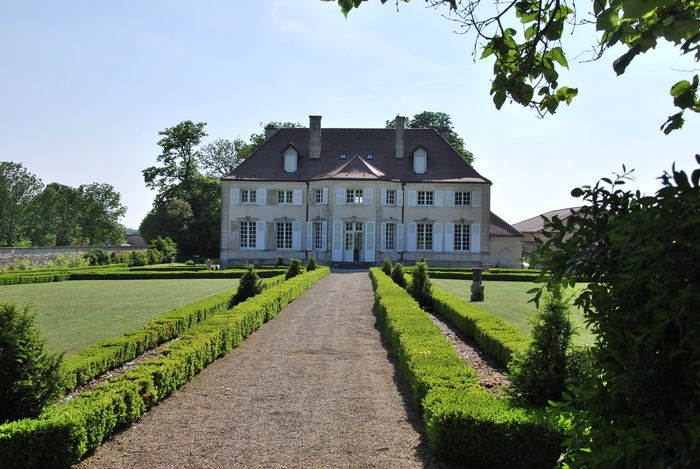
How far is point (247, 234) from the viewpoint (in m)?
40.3

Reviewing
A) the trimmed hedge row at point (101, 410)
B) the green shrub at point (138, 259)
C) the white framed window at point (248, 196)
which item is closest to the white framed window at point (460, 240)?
the white framed window at point (248, 196)

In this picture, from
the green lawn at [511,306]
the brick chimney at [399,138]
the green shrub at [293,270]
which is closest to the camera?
the green lawn at [511,306]

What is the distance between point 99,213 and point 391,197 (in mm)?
51583

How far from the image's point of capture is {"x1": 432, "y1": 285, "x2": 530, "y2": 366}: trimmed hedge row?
8.62m

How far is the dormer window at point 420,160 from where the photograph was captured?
40688 mm

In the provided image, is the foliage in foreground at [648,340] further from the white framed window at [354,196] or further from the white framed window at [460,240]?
the white framed window at [460,240]

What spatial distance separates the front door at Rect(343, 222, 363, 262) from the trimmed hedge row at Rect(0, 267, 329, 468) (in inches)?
1153

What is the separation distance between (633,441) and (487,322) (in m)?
9.39

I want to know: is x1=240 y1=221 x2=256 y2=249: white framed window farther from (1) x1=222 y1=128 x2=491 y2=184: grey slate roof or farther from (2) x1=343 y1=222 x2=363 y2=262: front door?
(2) x1=343 y1=222 x2=363 y2=262: front door

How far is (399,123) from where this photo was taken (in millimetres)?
42000

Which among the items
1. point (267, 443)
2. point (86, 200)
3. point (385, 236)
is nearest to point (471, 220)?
point (385, 236)

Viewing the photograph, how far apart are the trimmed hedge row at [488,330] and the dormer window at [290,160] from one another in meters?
27.4

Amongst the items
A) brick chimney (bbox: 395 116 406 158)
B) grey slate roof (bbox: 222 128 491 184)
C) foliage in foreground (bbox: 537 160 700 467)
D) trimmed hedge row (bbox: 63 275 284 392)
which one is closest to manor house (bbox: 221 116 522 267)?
grey slate roof (bbox: 222 128 491 184)

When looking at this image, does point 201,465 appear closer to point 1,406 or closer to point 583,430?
point 1,406
